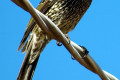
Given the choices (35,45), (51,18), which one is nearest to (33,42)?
(35,45)

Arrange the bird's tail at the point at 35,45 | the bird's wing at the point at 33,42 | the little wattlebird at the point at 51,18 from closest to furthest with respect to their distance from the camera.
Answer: the bird's wing at the point at 33,42 → the bird's tail at the point at 35,45 → the little wattlebird at the point at 51,18

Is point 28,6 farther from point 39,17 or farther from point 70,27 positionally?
point 70,27

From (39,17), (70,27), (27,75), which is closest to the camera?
(39,17)

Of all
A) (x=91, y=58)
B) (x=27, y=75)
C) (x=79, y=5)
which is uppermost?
(x=79, y=5)

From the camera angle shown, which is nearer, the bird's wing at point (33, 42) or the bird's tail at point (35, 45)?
the bird's wing at point (33, 42)

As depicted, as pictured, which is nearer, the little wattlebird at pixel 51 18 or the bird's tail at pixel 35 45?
the bird's tail at pixel 35 45

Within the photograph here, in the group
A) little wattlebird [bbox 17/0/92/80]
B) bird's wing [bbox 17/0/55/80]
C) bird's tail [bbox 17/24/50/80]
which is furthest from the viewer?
little wattlebird [bbox 17/0/92/80]

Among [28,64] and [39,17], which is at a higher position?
[28,64]

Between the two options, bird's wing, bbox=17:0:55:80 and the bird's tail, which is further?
the bird's tail

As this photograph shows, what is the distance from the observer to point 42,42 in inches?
183

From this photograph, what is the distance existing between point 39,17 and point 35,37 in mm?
2128

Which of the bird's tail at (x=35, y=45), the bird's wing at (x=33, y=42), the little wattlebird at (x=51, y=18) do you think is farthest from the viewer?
the little wattlebird at (x=51, y=18)

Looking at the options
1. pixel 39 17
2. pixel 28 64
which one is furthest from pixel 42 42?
pixel 39 17

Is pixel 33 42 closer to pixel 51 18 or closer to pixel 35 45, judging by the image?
pixel 35 45
